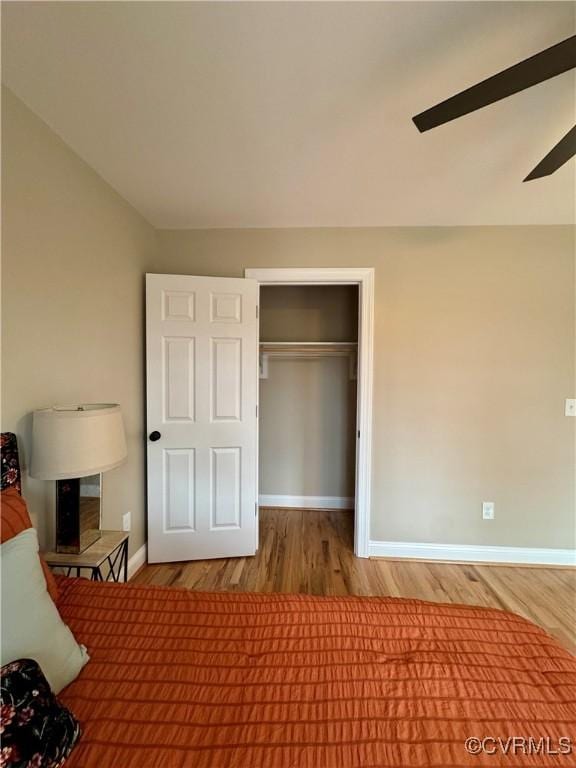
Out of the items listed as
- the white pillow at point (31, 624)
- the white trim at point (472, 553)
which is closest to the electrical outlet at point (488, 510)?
the white trim at point (472, 553)

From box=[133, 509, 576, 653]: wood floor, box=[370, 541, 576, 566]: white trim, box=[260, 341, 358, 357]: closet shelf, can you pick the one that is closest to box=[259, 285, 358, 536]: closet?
box=[260, 341, 358, 357]: closet shelf

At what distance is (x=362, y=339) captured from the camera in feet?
8.39

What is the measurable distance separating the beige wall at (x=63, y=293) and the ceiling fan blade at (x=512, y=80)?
1514 millimetres

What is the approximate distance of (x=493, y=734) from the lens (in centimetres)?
76

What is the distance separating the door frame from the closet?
872mm

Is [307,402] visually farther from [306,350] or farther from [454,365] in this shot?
[454,365]

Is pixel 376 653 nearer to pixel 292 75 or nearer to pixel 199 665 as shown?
pixel 199 665

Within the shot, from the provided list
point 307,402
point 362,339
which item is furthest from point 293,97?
point 307,402

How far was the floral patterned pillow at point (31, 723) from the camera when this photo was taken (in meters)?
0.63

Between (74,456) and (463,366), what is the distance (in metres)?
2.49

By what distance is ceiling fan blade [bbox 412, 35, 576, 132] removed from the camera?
855mm

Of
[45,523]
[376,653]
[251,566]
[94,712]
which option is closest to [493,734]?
[376,653]

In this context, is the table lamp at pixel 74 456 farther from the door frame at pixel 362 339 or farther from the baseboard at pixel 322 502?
the baseboard at pixel 322 502

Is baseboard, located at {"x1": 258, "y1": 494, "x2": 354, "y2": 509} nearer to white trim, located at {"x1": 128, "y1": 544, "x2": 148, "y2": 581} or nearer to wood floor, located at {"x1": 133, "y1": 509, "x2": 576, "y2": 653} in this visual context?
wood floor, located at {"x1": 133, "y1": 509, "x2": 576, "y2": 653}
